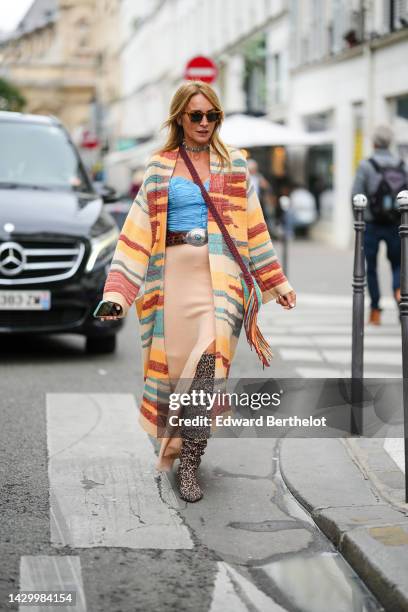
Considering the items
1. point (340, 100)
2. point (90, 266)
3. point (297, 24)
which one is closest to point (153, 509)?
point (90, 266)

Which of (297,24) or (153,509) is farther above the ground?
(297,24)

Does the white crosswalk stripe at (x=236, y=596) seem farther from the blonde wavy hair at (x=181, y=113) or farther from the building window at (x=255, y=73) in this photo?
the building window at (x=255, y=73)

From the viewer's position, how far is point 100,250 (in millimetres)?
9562

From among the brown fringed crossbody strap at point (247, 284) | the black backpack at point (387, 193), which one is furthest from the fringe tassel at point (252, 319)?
the black backpack at point (387, 193)

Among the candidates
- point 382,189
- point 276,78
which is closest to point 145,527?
point 382,189

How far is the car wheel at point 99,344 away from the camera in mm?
10242

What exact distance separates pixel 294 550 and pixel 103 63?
8116 cm

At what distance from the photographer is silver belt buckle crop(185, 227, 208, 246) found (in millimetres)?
5590

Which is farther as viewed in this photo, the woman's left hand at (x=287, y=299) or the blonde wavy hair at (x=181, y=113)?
the woman's left hand at (x=287, y=299)

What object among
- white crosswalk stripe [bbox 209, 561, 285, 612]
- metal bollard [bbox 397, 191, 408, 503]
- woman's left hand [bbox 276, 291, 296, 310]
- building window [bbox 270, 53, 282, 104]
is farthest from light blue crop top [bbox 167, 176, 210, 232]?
building window [bbox 270, 53, 282, 104]

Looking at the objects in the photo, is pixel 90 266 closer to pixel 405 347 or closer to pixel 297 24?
pixel 405 347

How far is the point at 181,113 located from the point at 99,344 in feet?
15.8

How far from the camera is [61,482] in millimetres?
5871

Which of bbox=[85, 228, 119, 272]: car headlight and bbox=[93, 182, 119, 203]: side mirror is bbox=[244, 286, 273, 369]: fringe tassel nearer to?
bbox=[85, 228, 119, 272]: car headlight
